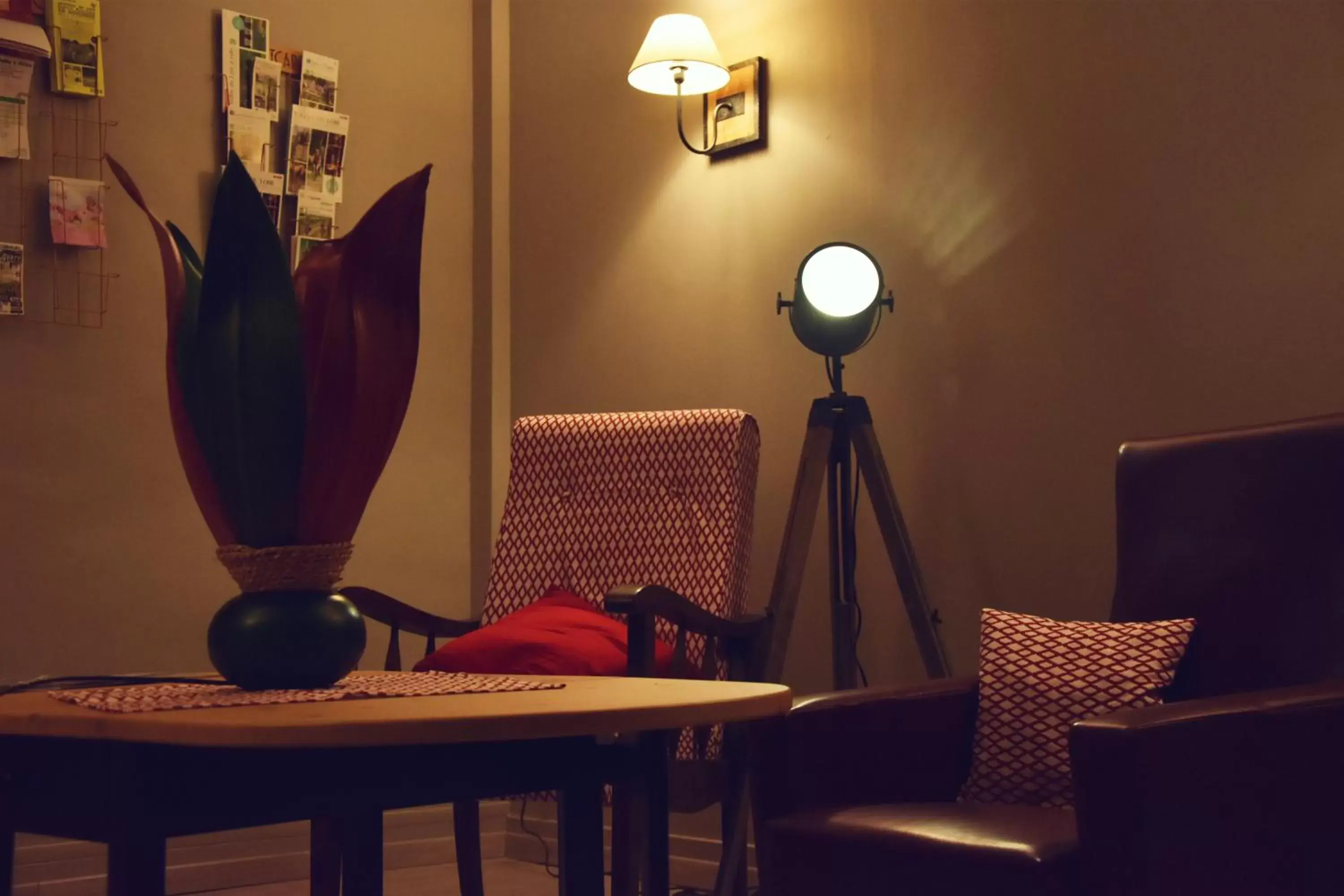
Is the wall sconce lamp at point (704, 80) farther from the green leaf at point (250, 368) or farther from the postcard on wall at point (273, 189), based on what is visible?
the green leaf at point (250, 368)

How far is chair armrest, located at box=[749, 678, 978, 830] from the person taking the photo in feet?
6.27

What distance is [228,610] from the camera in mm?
1291

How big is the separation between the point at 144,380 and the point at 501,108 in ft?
4.24

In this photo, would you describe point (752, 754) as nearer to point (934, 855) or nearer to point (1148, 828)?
point (934, 855)

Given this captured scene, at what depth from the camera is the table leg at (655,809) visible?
51.1 inches

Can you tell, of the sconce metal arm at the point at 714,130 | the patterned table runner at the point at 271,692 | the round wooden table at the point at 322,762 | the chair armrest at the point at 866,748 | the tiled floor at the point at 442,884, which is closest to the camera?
the round wooden table at the point at 322,762

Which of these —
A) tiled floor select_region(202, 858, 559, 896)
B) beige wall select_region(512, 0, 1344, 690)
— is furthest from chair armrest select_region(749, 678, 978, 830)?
tiled floor select_region(202, 858, 559, 896)

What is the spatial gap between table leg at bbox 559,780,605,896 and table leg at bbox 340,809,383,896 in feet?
0.56

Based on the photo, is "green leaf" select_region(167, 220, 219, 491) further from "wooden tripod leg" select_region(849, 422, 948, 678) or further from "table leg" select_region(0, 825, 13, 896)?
"wooden tripod leg" select_region(849, 422, 948, 678)

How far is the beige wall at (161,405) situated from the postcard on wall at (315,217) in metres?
0.05

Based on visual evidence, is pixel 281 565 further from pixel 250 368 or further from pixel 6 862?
pixel 6 862

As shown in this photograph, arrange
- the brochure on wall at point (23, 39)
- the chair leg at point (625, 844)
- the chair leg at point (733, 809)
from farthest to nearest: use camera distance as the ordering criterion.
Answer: the brochure on wall at point (23, 39) → the chair leg at point (733, 809) → the chair leg at point (625, 844)

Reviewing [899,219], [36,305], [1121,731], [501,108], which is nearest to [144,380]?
[36,305]

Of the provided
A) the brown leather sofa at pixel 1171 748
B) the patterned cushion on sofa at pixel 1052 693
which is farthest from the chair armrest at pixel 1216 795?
the patterned cushion on sofa at pixel 1052 693
